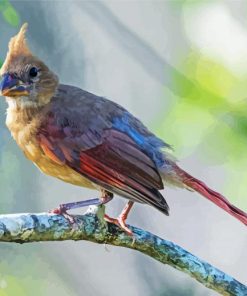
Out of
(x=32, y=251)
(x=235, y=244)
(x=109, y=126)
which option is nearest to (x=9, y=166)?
(x=32, y=251)

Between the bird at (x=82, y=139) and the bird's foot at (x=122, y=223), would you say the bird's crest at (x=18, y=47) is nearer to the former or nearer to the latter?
the bird at (x=82, y=139)

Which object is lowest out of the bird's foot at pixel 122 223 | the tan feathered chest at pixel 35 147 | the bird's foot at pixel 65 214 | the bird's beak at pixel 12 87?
the bird's foot at pixel 65 214

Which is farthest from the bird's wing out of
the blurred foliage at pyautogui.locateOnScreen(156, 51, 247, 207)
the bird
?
the blurred foliage at pyautogui.locateOnScreen(156, 51, 247, 207)

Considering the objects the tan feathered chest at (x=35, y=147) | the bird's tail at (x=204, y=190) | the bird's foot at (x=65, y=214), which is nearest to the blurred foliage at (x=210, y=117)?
the bird's tail at (x=204, y=190)

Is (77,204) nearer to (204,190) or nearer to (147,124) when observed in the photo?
(204,190)

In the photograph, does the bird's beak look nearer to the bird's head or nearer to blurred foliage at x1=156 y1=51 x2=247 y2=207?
the bird's head

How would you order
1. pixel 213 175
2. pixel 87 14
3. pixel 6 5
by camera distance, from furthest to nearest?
1. pixel 87 14
2. pixel 213 175
3. pixel 6 5

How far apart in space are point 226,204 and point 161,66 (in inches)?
41.8

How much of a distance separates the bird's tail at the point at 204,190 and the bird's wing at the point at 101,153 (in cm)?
6

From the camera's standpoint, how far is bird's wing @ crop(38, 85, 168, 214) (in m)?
1.60

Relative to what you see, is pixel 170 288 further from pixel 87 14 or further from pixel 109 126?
pixel 109 126

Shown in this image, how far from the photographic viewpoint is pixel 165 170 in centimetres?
170

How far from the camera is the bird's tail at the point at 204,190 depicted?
166cm

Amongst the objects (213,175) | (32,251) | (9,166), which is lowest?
(32,251)
